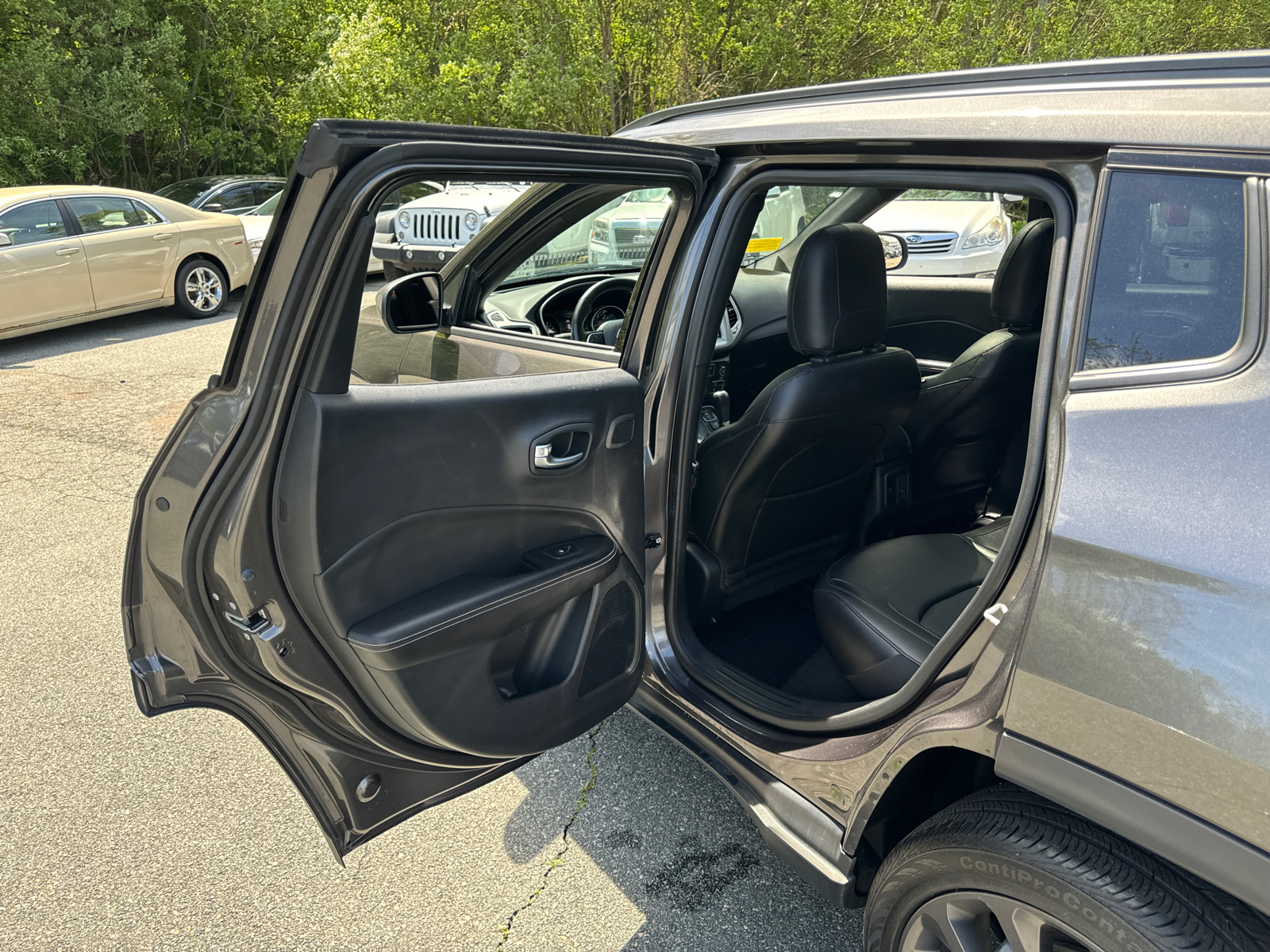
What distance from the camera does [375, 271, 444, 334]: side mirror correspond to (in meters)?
2.13

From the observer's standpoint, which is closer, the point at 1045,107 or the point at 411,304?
the point at 1045,107

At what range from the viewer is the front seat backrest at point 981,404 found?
2502mm

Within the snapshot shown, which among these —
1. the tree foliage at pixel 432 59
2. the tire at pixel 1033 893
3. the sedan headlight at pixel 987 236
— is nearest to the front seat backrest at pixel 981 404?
the tire at pixel 1033 893

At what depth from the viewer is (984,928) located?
147cm

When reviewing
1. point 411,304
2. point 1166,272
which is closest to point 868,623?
point 1166,272

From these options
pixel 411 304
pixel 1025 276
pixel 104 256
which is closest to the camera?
pixel 411 304

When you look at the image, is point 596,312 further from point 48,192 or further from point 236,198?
point 236,198

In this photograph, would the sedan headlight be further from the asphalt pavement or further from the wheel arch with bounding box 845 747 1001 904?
the wheel arch with bounding box 845 747 1001 904

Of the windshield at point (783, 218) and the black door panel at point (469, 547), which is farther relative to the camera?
the windshield at point (783, 218)

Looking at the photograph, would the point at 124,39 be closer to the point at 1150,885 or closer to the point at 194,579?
the point at 194,579

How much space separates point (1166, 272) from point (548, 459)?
110cm

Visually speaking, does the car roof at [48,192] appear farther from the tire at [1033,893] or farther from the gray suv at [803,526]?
the tire at [1033,893]

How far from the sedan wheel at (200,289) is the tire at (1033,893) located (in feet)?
28.5

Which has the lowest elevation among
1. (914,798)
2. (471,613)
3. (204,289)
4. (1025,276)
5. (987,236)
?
(204,289)
